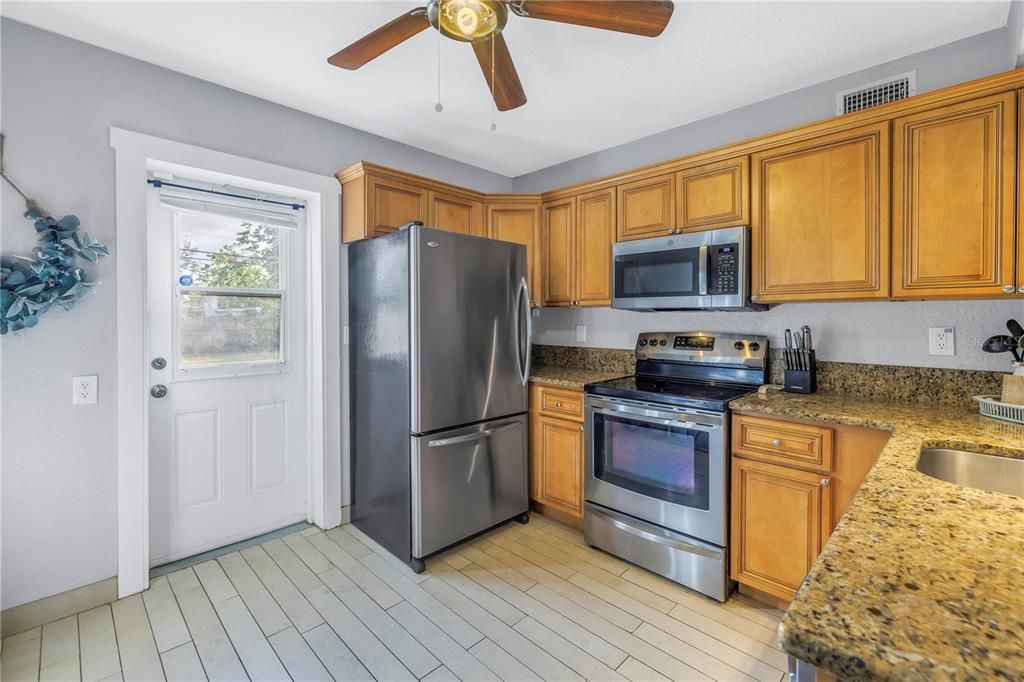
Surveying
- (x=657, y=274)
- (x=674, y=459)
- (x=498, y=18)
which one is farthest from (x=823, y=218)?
(x=498, y=18)

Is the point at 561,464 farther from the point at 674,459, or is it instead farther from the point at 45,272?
the point at 45,272

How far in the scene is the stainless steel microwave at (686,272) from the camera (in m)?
2.39

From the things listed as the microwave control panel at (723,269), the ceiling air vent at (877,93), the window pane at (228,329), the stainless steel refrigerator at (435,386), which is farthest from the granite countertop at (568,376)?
the ceiling air vent at (877,93)

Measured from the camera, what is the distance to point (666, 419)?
2322 millimetres

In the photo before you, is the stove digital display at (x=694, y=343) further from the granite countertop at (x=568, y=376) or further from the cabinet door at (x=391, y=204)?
the cabinet door at (x=391, y=204)

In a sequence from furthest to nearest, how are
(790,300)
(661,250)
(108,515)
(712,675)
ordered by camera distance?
(661,250) < (790,300) < (108,515) < (712,675)

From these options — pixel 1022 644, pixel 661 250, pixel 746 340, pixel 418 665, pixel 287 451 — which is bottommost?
pixel 418 665

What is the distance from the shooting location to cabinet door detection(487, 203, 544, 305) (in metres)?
3.37

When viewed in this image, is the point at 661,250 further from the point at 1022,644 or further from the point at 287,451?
the point at 287,451

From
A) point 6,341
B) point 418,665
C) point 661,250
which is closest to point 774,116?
point 661,250

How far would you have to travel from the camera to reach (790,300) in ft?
7.61

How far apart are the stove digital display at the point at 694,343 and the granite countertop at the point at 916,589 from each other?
5.51 ft

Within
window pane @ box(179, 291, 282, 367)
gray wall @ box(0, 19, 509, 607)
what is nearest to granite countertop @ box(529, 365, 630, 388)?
window pane @ box(179, 291, 282, 367)

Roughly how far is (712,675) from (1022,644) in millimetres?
1509
